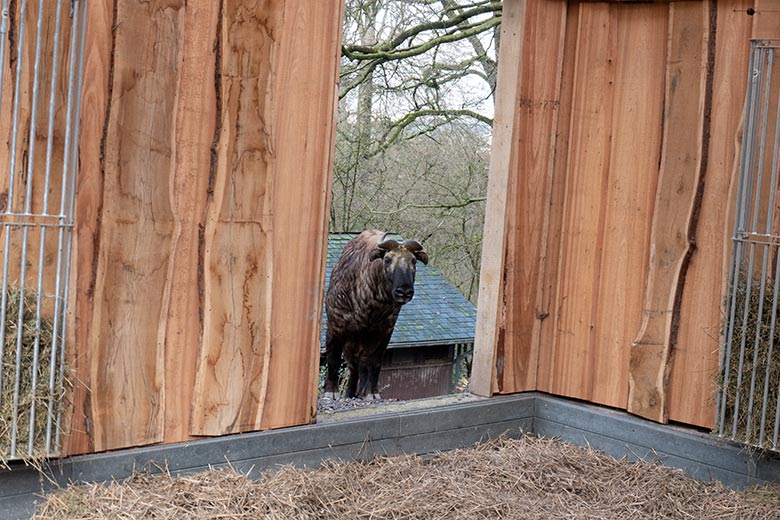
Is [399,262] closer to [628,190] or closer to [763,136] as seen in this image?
[628,190]

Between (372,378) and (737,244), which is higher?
(737,244)

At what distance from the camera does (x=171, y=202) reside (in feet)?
13.1

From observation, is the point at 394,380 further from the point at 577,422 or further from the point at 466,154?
the point at 577,422

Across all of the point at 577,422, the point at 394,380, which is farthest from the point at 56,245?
the point at 394,380

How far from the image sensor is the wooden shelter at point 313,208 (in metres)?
3.84

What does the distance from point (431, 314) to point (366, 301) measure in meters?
5.68

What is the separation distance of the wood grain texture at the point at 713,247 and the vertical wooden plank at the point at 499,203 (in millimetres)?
1079

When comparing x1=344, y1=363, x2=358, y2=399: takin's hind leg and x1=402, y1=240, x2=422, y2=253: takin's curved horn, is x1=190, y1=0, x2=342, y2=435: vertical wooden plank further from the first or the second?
x1=344, y1=363, x2=358, y2=399: takin's hind leg

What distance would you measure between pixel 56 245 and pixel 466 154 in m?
9.60

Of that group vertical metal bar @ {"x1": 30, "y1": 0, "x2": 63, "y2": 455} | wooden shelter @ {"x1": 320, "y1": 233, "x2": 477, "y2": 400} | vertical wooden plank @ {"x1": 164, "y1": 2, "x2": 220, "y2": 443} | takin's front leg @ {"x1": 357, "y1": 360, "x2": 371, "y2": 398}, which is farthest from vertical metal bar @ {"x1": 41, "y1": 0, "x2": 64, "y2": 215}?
wooden shelter @ {"x1": 320, "y1": 233, "x2": 477, "y2": 400}

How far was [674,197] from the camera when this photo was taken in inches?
200

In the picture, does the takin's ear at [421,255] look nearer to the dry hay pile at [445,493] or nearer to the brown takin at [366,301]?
the brown takin at [366,301]

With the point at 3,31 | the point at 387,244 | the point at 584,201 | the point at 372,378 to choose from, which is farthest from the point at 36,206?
the point at 372,378

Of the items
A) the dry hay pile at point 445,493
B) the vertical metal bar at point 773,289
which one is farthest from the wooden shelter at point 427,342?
the vertical metal bar at point 773,289
